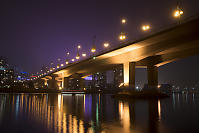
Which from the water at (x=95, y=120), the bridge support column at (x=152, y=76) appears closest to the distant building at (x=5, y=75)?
the bridge support column at (x=152, y=76)

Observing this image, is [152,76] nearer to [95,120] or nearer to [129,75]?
[129,75]

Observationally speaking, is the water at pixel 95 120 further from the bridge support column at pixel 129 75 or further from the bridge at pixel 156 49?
the bridge support column at pixel 129 75

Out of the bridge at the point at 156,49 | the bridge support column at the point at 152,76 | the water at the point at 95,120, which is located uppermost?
the bridge at the point at 156,49

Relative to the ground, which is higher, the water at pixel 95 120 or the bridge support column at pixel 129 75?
the bridge support column at pixel 129 75

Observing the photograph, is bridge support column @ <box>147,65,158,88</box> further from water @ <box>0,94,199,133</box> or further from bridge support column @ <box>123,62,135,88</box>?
water @ <box>0,94,199,133</box>

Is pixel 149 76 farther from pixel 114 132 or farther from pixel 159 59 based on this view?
pixel 114 132

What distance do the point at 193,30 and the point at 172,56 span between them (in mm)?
15529

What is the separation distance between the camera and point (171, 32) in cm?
2680

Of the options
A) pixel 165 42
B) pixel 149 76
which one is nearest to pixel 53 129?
pixel 165 42

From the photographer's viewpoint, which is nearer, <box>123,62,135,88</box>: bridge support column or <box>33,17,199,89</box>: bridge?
<box>33,17,199,89</box>: bridge

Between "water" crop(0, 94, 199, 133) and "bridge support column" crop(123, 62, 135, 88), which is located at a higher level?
"bridge support column" crop(123, 62, 135, 88)

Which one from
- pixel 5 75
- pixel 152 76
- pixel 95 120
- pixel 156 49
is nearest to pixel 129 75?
pixel 156 49

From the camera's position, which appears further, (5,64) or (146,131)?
(5,64)

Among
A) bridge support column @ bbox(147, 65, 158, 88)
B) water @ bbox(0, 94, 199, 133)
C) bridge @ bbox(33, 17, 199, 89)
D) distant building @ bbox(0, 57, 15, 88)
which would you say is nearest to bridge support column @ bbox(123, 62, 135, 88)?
bridge @ bbox(33, 17, 199, 89)
